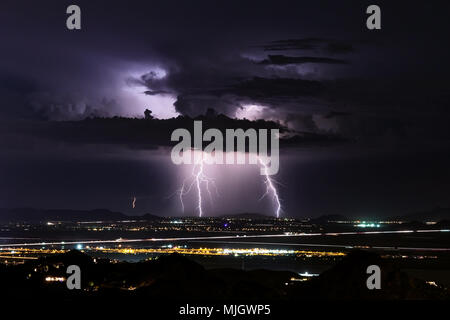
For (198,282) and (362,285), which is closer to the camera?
(362,285)

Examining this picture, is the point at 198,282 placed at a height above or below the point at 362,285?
below

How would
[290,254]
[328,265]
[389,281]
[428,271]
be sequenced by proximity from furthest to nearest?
[290,254], [328,265], [428,271], [389,281]

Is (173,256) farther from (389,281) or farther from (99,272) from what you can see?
(389,281)

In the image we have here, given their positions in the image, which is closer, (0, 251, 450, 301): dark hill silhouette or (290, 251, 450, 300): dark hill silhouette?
(290, 251, 450, 300): dark hill silhouette

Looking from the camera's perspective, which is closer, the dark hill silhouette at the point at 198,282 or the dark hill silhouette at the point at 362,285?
the dark hill silhouette at the point at 362,285

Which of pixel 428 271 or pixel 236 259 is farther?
pixel 236 259

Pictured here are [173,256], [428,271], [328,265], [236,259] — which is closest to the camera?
[173,256]
